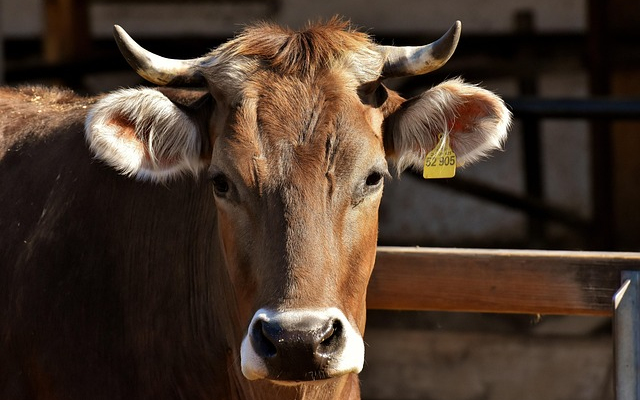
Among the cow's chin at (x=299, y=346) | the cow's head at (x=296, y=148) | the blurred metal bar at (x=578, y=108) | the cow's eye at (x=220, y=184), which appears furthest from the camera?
the blurred metal bar at (x=578, y=108)

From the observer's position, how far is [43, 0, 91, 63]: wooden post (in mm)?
9188

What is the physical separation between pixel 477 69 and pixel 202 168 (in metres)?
6.02

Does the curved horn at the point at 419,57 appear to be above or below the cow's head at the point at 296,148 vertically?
above

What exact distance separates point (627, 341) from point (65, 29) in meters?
6.51

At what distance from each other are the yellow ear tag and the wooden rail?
433 mm

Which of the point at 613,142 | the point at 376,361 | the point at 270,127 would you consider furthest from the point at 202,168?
the point at 613,142

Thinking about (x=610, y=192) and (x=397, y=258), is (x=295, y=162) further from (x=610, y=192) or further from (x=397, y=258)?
(x=610, y=192)

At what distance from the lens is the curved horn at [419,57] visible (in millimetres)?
3688

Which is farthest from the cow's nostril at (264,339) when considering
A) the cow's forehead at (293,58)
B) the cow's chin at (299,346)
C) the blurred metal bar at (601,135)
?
the blurred metal bar at (601,135)

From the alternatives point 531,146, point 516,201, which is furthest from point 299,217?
point 531,146

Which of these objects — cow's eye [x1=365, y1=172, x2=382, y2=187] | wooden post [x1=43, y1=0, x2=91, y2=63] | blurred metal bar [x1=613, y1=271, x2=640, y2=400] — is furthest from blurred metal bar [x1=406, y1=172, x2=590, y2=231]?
cow's eye [x1=365, y1=172, x2=382, y2=187]

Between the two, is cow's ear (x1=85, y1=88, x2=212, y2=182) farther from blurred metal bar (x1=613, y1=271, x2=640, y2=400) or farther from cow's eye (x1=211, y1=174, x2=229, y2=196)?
blurred metal bar (x1=613, y1=271, x2=640, y2=400)

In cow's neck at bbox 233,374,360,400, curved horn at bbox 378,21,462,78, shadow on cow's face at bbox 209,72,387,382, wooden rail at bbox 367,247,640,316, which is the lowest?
cow's neck at bbox 233,374,360,400

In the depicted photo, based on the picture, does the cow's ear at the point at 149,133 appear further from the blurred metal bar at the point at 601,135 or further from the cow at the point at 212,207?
the blurred metal bar at the point at 601,135
